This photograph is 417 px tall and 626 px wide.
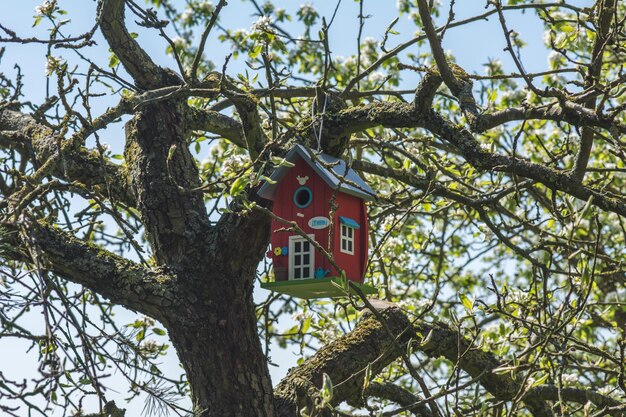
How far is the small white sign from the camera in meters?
3.76

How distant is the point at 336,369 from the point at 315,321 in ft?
5.06

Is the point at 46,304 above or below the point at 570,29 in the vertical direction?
below

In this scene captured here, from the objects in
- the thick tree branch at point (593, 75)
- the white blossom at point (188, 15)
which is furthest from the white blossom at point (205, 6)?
the thick tree branch at point (593, 75)

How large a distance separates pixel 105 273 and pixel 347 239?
3.15 ft

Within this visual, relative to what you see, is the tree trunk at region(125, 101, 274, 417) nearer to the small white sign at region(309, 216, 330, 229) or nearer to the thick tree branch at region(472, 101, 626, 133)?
the small white sign at region(309, 216, 330, 229)

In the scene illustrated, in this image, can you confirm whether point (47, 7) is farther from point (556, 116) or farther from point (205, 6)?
point (205, 6)

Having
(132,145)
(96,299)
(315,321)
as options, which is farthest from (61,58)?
(315,321)

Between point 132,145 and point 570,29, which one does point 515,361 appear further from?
point 570,29

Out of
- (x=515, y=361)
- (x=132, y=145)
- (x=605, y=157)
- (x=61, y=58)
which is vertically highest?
(x=605, y=157)

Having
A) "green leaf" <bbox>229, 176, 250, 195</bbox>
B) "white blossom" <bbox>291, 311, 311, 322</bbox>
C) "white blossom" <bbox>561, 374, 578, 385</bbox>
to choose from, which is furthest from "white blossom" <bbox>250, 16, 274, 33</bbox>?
"white blossom" <bbox>561, 374, 578, 385</bbox>

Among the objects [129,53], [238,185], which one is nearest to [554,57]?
[129,53]

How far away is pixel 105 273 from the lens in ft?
12.9

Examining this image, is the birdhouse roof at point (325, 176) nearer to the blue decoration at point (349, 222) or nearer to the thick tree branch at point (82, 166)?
the blue decoration at point (349, 222)

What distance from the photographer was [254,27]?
14.8 ft
